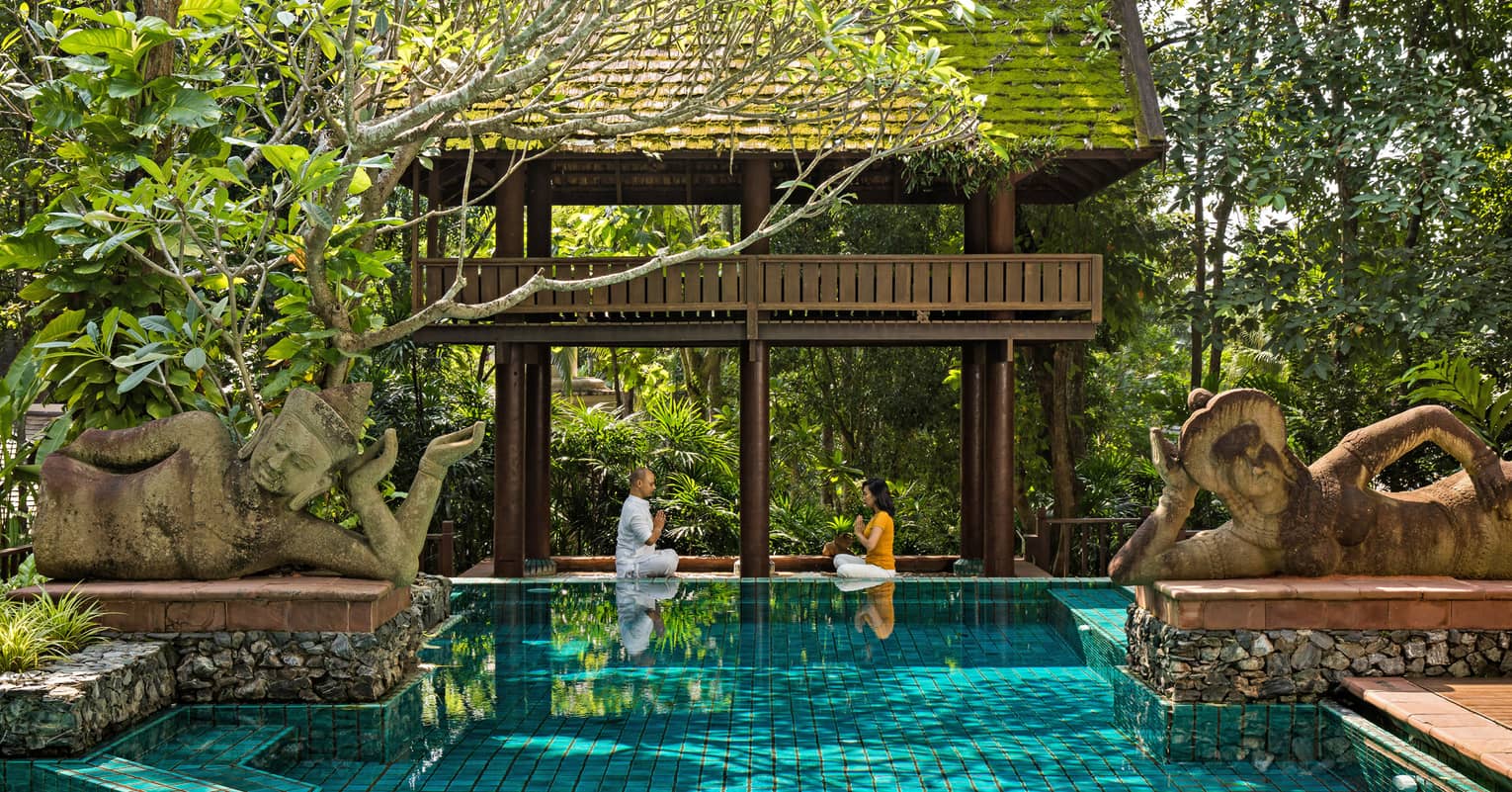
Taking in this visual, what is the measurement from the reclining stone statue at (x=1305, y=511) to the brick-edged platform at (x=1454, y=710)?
785 millimetres

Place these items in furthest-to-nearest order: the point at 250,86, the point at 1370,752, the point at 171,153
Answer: the point at 171,153
the point at 250,86
the point at 1370,752

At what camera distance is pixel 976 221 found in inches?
566

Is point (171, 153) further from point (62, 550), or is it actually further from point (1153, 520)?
point (1153, 520)

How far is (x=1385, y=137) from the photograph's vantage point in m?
13.4

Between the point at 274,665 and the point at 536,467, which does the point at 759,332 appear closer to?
the point at 536,467

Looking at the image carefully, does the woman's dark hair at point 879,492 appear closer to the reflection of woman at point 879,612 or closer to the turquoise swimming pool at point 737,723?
the reflection of woman at point 879,612

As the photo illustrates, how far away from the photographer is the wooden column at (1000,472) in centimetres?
1346

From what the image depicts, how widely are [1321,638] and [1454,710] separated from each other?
1085 mm

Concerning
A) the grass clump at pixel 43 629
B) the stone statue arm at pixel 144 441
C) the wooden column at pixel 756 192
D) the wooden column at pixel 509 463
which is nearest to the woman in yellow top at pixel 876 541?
the wooden column at pixel 756 192

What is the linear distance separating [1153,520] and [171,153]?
6.17 metres

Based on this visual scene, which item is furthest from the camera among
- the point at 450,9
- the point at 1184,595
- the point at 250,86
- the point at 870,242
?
the point at 870,242

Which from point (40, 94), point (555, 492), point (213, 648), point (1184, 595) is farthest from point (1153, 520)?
point (555, 492)

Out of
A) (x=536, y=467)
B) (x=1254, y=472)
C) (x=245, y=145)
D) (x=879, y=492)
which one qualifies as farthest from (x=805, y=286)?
(x=1254, y=472)

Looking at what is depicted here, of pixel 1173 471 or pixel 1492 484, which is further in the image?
pixel 1173 471
